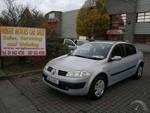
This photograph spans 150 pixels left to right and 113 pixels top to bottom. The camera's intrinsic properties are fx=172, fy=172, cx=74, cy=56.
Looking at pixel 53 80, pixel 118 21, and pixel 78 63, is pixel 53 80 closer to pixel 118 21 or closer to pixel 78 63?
pixel 78 63

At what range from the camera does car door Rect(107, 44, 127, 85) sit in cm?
501

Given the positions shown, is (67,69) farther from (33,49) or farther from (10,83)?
(33,49)

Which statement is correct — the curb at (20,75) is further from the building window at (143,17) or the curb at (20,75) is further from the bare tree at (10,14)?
the building window at (143,17)

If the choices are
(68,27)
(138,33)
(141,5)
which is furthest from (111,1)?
(68,27)

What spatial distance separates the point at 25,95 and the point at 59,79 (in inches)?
49.0

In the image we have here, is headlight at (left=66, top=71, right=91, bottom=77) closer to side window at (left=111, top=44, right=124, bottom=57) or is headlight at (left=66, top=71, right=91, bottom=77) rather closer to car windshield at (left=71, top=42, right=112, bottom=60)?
car windshield at (left=71, top=42, right=112, bottom=60)

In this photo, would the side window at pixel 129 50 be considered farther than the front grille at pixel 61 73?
Yes

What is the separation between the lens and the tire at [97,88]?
173 inches

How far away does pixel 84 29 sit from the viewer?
27.0 meters

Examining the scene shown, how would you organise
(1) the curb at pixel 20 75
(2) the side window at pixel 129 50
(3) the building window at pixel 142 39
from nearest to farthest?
(2) the side window at pixel 129 50 < (1) the curb at pixel 20 75 < (3) the building window at pixel 142 39

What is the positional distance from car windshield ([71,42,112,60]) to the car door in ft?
0.75

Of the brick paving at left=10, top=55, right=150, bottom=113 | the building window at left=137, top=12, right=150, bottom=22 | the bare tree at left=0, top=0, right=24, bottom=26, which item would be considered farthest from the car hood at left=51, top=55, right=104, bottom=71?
the building window at left=137, top=12, right=150, bottom=22

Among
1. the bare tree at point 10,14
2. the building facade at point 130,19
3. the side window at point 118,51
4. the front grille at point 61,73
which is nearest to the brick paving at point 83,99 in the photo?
the front grille at point 61,73

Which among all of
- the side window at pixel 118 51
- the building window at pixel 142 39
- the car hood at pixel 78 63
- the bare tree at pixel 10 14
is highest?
the bare tree at pixel 10 14
